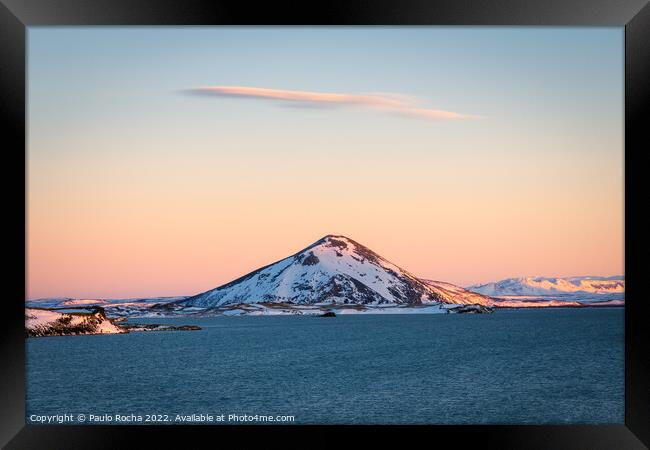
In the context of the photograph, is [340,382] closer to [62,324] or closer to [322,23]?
[322,23]

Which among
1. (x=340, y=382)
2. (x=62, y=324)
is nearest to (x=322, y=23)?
(x=340, y=382)

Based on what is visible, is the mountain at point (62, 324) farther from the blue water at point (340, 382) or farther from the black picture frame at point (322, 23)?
the black picture frame at point (322, 23)

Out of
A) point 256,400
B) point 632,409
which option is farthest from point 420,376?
point 632,409

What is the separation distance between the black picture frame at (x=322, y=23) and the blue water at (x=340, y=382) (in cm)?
1605

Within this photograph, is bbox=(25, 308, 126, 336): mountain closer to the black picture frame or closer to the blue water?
the blue water

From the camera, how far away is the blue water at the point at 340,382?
2689cm

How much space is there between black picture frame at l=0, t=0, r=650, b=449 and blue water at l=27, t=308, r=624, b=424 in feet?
52.7

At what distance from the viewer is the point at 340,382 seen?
114 feet

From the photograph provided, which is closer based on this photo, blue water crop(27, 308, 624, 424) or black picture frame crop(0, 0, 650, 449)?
black picture frame crop(0, 0, 650, 449)

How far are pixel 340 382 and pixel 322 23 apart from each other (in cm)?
2798

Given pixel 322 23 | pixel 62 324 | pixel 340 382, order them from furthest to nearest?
pixel 62 324 → pixel 340 382 → pixel 322 23

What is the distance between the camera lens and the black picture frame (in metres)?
7.88

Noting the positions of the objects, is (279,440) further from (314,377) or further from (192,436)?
(314,377)

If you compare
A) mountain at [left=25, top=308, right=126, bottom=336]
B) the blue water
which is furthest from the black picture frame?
mountain at [left=25, top=308, right=126, bottom=336]
